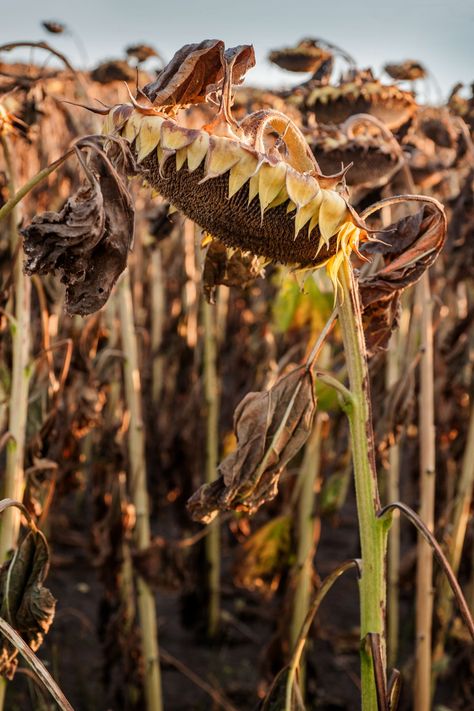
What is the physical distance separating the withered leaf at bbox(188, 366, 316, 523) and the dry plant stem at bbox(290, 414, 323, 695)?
107 centimetres

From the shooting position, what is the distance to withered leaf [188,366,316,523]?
102cm

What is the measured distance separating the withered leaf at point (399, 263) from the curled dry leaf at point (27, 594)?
20.7 inches

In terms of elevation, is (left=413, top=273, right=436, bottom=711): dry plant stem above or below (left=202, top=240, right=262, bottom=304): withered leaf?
below

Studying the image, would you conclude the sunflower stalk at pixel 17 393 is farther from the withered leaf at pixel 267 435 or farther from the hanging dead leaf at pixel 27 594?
the withered leaf at pixel 267 435

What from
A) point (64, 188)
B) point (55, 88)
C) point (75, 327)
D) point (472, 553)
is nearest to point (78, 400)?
point (75, 327)

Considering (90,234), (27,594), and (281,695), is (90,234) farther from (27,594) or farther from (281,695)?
(281,695)

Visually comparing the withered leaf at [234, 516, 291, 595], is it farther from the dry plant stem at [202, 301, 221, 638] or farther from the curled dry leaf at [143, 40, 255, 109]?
the curled dry leaf at [143, 40, 255, 109]

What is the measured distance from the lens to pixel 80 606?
114 inches

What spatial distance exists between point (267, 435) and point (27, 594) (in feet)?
1.37

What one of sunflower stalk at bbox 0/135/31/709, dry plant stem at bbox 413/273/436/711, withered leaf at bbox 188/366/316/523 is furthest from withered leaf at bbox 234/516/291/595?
withered leaf at bbox 188/366/316/523

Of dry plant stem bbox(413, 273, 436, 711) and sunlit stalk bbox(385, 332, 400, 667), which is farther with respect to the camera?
sunlit stalk bbox(385, 332, 400, 667)

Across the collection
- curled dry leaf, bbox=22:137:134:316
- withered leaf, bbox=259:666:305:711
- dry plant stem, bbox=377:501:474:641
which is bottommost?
withered leaf, bbox=259:666:305:711

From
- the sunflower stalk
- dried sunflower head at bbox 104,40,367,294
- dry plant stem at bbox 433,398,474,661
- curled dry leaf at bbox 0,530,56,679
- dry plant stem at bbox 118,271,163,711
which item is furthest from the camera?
dry plant stem at bbox 433,398,474,661

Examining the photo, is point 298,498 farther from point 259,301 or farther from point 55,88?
point 55,88
